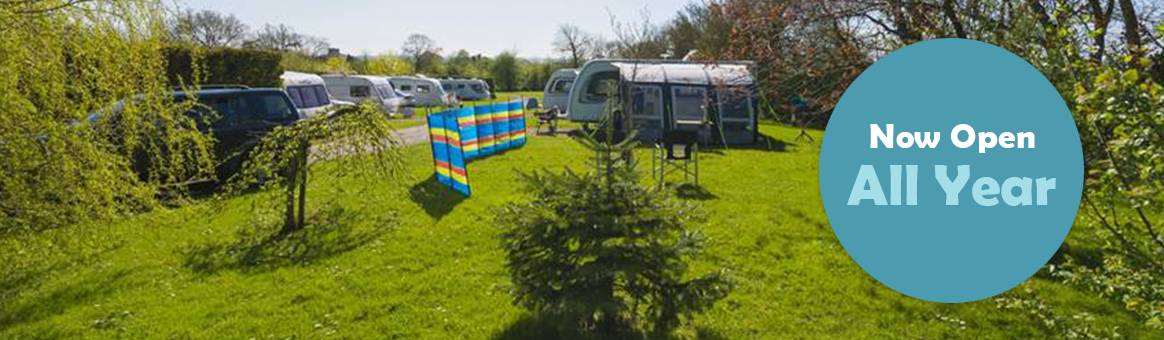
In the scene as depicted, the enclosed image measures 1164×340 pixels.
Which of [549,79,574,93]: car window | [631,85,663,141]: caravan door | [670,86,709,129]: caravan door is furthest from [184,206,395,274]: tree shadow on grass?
[549,79,574,93]: car window

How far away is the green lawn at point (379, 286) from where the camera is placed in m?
4.67

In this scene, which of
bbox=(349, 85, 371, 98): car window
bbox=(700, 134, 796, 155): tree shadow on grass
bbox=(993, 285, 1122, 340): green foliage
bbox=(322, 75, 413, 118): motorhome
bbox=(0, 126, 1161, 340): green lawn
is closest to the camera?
bbox=(993, 285, 1122, 340): green foliage

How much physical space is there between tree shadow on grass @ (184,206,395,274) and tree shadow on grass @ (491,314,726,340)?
279 cm

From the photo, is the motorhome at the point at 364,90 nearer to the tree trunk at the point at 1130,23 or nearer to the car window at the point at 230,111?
the car window at the point at 230,111

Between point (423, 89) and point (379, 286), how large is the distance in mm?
28209

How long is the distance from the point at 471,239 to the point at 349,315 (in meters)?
2.19

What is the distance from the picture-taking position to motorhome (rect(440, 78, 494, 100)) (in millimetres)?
36688

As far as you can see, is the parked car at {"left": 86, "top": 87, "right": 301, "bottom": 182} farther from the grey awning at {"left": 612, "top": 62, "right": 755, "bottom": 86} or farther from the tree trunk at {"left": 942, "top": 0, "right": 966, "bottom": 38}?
the tree trunk at {"left": 942, "top": 0, "right": 966, "bottom": 38}

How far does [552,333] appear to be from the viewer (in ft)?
15.0

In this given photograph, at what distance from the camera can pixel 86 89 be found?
170 inches

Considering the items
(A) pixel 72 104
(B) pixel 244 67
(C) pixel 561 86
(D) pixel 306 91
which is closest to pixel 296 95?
(D) pixel 306 91

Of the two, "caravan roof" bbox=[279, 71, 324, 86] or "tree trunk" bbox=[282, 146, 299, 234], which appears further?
"caravan roof" bbox=[279, 71, 324, 86]

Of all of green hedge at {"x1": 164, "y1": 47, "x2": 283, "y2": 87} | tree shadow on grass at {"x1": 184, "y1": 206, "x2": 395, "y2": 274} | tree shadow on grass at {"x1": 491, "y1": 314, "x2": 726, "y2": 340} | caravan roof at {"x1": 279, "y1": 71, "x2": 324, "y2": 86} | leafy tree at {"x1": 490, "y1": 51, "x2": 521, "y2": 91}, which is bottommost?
tree shadow on grass at {"x1": 491, "y1": 314, "x2": 726, "y2": 340}

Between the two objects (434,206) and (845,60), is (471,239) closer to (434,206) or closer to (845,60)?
(434,206)
